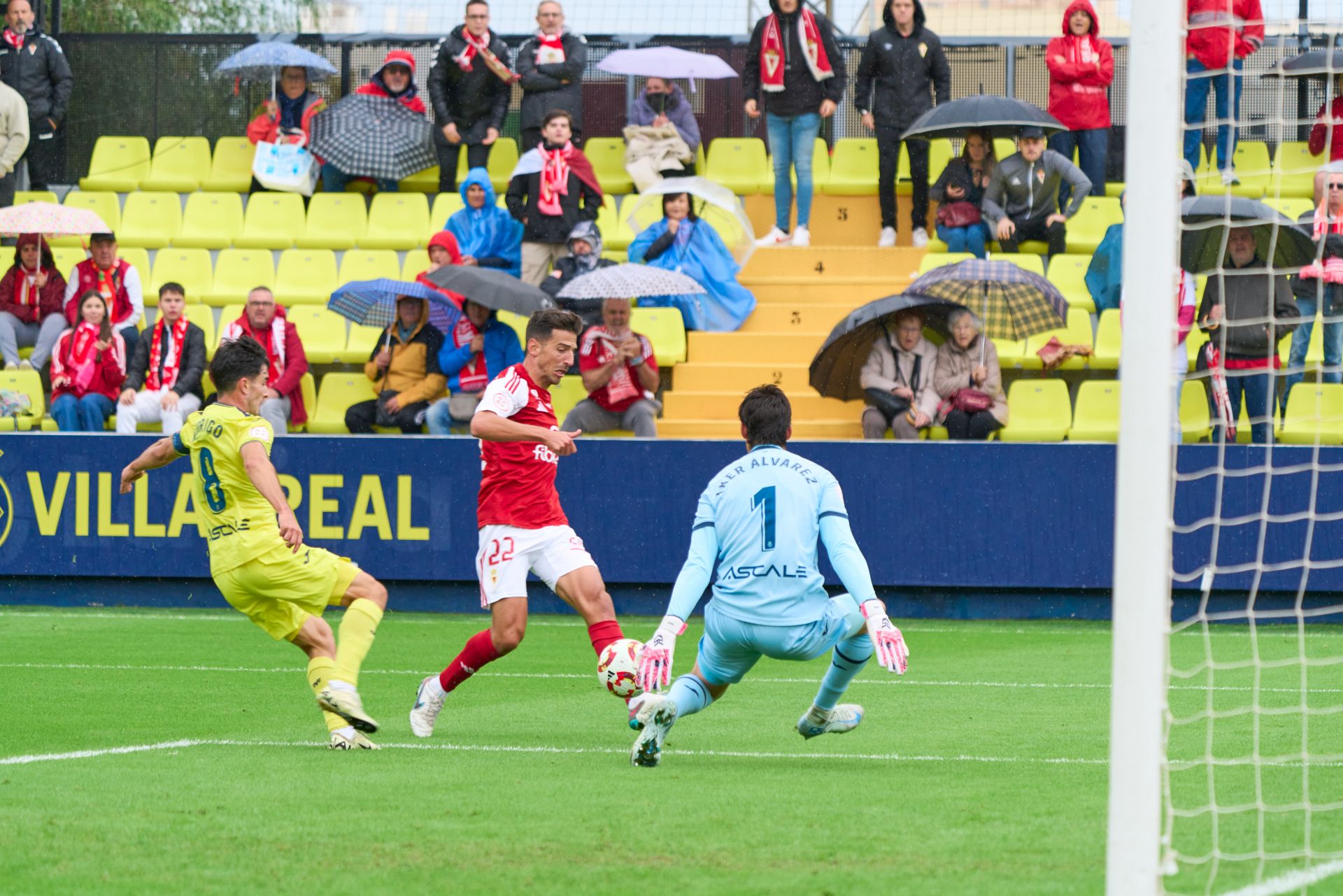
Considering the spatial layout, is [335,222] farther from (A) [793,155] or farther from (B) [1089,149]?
(B) [1089,149]

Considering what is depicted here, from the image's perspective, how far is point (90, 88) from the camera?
20.0 meters

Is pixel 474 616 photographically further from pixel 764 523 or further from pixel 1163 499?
pixel 1163 499

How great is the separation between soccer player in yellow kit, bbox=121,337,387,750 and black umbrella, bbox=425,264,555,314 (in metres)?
6.40

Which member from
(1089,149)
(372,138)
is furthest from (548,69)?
(1089,149)

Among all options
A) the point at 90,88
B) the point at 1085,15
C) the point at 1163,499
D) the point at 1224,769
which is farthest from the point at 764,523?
the point at 90,88

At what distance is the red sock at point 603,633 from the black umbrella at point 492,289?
6504mm

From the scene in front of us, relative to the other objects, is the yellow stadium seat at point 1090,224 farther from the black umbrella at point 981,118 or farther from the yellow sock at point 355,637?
the yellow sock at point 355,637

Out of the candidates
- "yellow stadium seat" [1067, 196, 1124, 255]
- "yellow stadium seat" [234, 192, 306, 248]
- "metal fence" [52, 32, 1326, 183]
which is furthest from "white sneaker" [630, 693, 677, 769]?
"metal fence" [52, 32, 1326, 183]

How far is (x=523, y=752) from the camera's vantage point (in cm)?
739

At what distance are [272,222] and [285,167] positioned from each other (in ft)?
2.00

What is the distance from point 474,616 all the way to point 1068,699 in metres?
5.72

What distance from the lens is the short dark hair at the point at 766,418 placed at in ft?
23.0

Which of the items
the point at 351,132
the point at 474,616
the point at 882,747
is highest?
the point at 351,132

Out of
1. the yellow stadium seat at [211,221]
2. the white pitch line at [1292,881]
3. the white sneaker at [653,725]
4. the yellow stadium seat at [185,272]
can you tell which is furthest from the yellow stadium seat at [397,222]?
the white pitch line at [1292,881]
